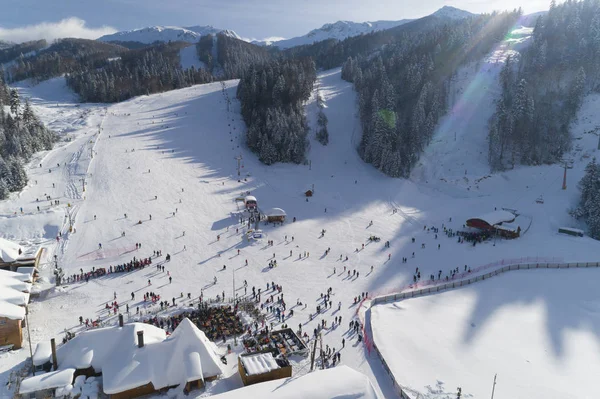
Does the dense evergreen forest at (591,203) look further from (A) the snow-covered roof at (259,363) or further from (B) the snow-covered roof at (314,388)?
(A) the snow-covered roof at (259,363)

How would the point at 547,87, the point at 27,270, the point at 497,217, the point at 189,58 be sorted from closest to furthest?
the point at 27,270 → the point at 497,217 → the point at 547,87 → the point at 189,58

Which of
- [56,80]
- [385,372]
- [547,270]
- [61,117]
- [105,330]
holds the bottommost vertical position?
[547,270]

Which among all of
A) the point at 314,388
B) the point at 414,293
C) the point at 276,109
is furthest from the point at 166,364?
the point at 276,109

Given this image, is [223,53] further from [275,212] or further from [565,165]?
[275,212]

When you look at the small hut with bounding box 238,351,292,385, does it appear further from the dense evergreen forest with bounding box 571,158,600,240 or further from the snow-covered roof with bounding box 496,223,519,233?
the dense evergreen forest with bounding box 571,158,600,240

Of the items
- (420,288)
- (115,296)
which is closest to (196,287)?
(115,296)

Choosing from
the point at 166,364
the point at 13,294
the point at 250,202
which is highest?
the point at 13,294

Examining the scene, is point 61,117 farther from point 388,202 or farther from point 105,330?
point 105,330

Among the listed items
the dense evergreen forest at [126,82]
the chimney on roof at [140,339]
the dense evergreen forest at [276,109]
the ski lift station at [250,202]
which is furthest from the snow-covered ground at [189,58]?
the chimney on roof at [140,339]
